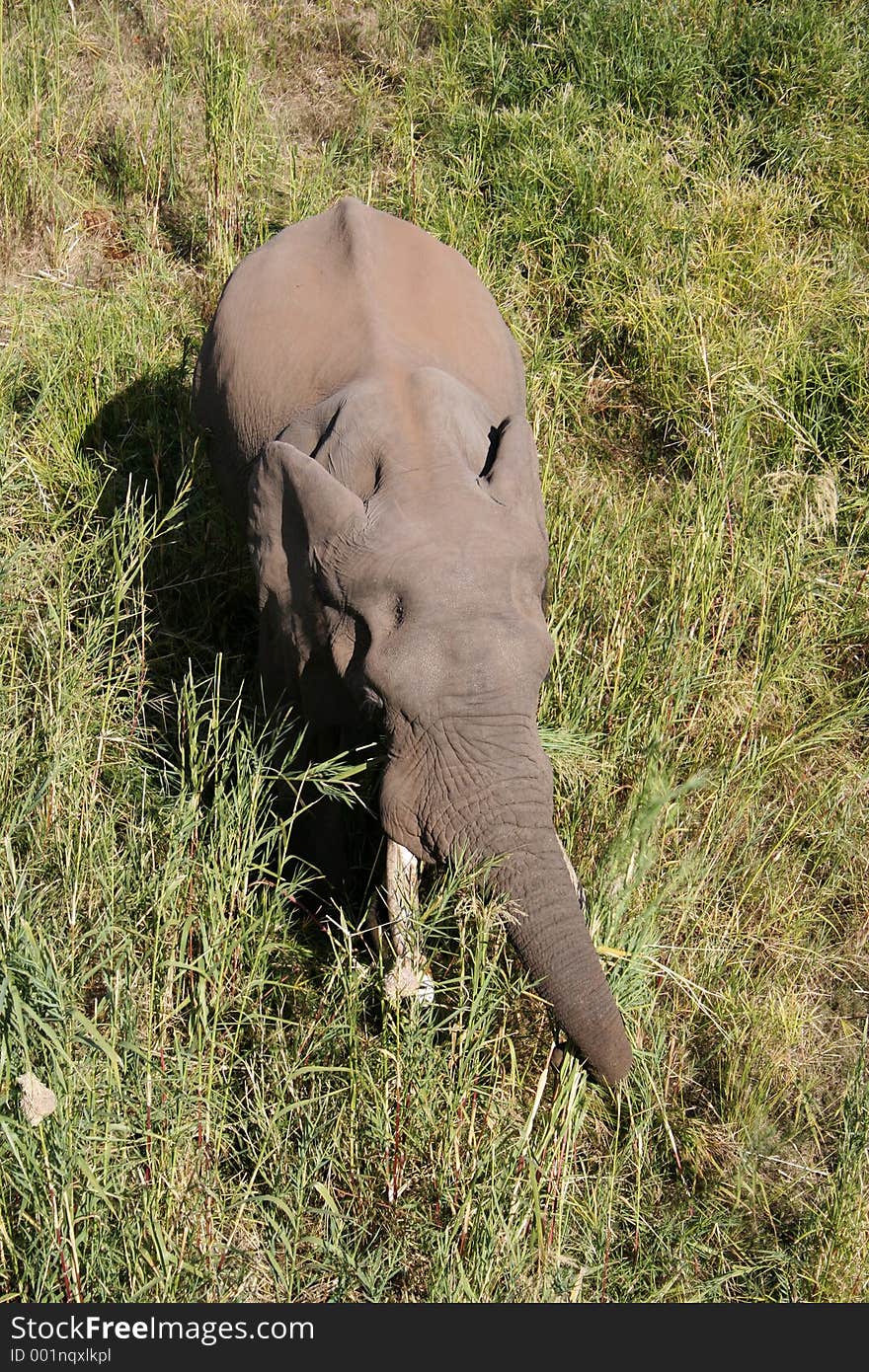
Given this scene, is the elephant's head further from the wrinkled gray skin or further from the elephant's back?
the elephant's back

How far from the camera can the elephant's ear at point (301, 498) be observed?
416 cm

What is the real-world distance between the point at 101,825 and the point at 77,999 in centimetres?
58

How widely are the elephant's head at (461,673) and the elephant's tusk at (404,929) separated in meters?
0.06

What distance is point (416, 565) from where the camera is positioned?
4.00 m

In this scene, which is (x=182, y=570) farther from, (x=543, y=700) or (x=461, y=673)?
(x=461, y=673)

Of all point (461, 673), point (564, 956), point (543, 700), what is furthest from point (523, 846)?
point (543, 700)

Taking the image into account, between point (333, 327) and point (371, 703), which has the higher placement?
point (333, 327)

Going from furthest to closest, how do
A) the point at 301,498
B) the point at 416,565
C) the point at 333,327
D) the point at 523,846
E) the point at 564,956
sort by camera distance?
1. the point at 333,327
2. the point at 301,498
3. the point at 416,565
4. the point at 523,846
5. the point at 564,956

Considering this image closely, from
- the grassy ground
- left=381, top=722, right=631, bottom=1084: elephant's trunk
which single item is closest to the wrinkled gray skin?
left=381, top=722, right=631, bottom=1084: elephant's trunk

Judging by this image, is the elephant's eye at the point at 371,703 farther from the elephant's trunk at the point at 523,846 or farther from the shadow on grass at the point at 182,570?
the shadow on grass at the point at 182,570

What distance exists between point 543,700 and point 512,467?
41.0 inches

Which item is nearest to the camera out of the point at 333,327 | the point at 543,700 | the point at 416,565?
the point at 416,565

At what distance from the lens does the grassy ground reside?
367cm

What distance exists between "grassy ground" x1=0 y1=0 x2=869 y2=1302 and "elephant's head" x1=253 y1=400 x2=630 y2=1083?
0.55ft
